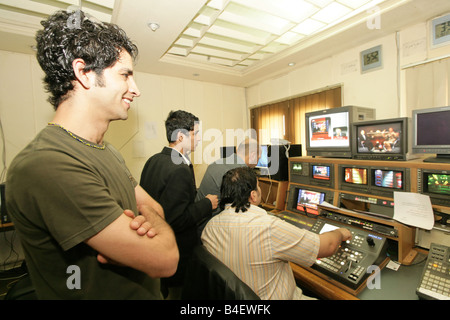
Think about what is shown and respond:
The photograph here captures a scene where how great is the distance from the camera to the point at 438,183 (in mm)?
1321

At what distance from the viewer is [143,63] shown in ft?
10.0

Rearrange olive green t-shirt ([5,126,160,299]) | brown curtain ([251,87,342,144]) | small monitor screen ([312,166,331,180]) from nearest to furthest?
olive green t-shirt ([5,126,160,299]), small monitor screen ([312,166,331,180]), brown curtain ([251,87,342,144])

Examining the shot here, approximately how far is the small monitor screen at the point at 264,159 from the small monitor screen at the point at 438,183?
1693mm

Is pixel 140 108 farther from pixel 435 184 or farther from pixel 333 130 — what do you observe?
pixel 435 184

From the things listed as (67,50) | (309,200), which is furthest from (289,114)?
(67,50)

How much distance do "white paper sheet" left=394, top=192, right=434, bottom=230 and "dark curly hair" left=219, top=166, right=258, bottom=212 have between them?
41.0 inches

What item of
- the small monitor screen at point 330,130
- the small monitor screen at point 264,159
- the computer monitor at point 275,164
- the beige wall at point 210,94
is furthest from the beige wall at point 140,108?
the small monitor screen at point 330,130

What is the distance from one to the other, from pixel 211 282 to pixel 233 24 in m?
2.59

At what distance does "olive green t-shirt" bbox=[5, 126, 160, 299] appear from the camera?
533mm

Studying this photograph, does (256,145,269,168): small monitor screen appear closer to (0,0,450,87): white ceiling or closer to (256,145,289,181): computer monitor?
(256,145,289,181): computer monitor

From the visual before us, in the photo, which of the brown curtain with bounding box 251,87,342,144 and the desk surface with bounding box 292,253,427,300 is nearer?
the desk surface with bounding box 292,253,427,300

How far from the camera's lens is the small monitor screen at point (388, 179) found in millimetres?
1503

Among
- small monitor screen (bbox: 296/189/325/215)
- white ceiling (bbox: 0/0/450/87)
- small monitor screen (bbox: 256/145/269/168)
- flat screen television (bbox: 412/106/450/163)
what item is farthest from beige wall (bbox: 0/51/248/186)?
flat screen television (bbox: 412/106/450/163)
